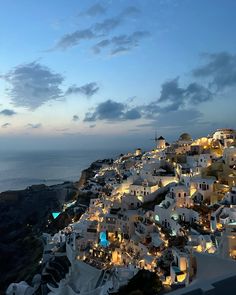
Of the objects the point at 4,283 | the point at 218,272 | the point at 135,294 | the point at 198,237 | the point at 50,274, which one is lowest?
the point at 4,283

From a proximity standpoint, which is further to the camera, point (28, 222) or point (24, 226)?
point (28, 222)

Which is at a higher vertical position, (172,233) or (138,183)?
(138,183)

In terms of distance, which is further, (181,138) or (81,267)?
(181,138)

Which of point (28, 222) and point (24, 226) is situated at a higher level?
point (28, 222)

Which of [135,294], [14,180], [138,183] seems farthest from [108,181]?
[14,180]

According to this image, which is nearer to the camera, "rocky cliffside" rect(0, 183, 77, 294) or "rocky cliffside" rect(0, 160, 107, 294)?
"rocky cliffside" rect(0, 183, 77, 294)

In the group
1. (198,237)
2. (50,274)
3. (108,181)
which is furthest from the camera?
(108,181)

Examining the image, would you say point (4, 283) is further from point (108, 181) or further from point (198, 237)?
point (198, 237)

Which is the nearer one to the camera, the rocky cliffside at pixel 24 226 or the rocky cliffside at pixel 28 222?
the rocky cliffside at pixel 24 226

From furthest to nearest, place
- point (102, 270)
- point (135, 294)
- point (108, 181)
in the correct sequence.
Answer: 1. point (108, 181)
2. point (102, 270)
3. point (135, 294)
